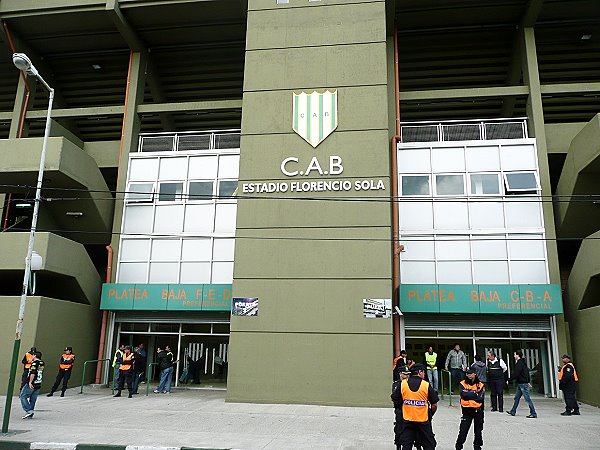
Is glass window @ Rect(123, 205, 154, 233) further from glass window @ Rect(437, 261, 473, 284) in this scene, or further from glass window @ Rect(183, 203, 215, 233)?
glass window @ Rect(437, 261, 473, 284)

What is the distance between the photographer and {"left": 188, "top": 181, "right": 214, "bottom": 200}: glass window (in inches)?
805

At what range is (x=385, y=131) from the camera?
16906 millimetres

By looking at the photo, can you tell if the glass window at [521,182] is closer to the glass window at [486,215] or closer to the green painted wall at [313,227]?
the glass window at [486,215]

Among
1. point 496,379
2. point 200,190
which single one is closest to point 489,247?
point 496,379

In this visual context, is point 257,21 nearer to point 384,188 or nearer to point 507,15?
point 384,188

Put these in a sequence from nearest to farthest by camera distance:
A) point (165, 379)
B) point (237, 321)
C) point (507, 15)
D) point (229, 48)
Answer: point (237, 321) → point (165, 379) → point (507, 15) → point (229, 48)

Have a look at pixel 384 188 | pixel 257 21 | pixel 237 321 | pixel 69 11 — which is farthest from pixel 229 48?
pixel 237 321

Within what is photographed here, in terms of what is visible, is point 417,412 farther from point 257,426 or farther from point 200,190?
point 200,190

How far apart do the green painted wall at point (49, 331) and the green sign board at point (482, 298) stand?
11.5 m

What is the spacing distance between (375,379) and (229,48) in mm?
15331

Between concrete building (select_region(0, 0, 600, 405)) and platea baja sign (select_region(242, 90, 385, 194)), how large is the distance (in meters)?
0.07

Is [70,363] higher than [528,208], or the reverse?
[528,208]

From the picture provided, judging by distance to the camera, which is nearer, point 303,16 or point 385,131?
point 385,131

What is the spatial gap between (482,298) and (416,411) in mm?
10338
